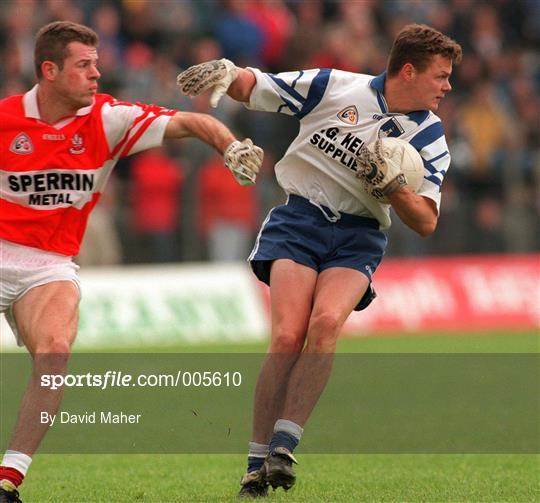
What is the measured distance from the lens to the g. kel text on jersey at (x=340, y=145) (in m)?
7.33

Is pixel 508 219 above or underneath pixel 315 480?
underneath

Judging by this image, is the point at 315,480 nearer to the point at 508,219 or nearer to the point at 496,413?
the point at 496,413

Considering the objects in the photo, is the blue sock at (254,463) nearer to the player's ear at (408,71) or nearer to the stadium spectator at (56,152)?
the stadium spectator at (56,152)

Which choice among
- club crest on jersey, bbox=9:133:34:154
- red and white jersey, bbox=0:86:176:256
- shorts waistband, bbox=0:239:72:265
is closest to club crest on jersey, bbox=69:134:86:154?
red and white jersey, bbox=0:86:176:256

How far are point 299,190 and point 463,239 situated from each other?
11.7 meters

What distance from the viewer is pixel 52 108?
7109mm

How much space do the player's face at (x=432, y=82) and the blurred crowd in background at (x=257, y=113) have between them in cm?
950

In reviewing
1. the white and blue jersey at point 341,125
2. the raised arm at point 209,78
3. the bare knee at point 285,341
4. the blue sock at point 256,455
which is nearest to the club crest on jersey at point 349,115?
the white and blue jersey at point 341,125

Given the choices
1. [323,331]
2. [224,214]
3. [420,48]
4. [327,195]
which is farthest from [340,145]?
[224,214]

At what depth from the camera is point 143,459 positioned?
8.46m

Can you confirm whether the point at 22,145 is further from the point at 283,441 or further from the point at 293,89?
the point at 283,441

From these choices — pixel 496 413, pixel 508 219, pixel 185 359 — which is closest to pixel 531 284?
pixel 508 219

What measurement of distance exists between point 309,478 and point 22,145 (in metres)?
2.55

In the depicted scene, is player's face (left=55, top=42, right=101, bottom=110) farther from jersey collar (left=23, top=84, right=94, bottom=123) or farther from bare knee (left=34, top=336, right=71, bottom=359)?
bare knee (left=34, top=336, right=71, bottom=359)
